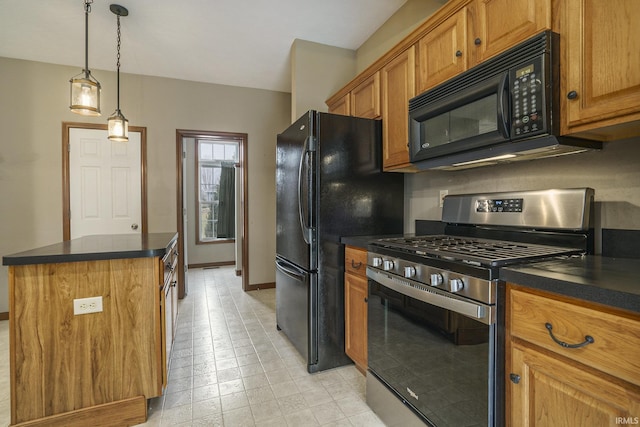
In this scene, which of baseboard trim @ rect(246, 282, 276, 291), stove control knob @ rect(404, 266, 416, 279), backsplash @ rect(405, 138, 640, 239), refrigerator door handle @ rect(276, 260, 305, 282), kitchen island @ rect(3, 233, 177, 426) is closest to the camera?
backsplash @ rect(405, 138, 640, 239)

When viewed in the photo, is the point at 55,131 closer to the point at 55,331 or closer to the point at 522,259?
the point at 55,331

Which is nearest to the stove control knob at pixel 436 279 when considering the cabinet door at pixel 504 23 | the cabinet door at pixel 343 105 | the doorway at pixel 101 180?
the cabinet door at pixel 504 23

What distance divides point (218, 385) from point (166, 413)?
34cm

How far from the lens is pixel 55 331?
59.8 inches

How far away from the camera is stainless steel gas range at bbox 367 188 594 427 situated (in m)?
1.06

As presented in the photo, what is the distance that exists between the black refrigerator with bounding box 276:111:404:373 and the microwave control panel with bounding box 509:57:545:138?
1.05 meters

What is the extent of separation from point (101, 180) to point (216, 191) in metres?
2.67

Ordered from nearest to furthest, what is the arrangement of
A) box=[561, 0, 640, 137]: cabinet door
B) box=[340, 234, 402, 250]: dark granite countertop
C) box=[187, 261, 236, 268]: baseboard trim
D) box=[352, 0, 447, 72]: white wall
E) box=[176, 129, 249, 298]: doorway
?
1. box=[561, 0, 640, 137]: cabinet door
2. box=[340, 234, 402, 250]: dark granite countertop
3. box=[352, 0, 447, 72]: white wall
4. box=[176, 129, 249, 298]: doorway
5. box=[187, 261, 236, 268]: baseboard trim

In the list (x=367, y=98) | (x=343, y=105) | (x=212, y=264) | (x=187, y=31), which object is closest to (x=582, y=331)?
(x=367, y=98)

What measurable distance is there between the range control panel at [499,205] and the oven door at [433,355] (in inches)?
27.4

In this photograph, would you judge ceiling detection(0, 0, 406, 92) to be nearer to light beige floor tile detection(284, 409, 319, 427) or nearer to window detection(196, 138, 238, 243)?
window detection(196, 138, 238, 243)

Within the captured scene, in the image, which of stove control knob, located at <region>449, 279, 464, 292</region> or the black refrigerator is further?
the black refrigerator

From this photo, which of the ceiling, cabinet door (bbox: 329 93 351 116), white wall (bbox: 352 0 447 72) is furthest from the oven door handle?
the ceiling

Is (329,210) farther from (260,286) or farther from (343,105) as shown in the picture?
(260,286)
